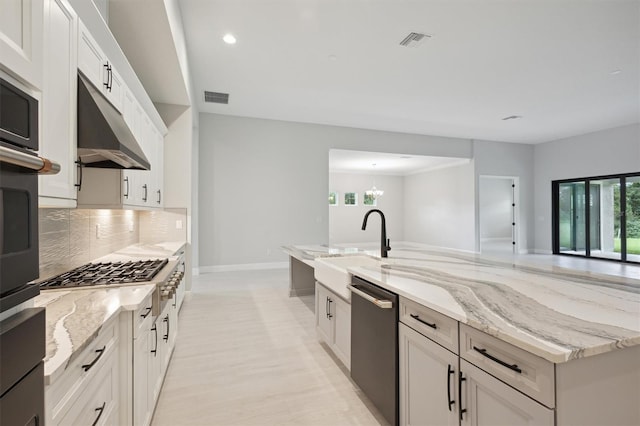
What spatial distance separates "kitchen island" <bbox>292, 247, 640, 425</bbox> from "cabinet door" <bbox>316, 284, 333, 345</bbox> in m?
0.87

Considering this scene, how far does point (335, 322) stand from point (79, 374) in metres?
1.71

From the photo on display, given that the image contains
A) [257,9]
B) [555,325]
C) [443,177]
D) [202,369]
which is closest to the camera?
[555,325]

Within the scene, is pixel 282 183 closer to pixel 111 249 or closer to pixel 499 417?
pixel 111 249

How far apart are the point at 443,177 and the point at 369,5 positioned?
7.92 m

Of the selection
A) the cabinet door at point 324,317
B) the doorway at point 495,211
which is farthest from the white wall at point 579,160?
the cabinet door at point 324,317

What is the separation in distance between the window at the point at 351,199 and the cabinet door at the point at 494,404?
34.7 feet

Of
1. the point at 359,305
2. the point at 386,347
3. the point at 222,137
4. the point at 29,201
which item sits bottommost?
the point at 386,347

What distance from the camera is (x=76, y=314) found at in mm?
1259

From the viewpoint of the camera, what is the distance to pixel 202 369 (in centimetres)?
242

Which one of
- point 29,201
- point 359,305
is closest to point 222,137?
point 359,305

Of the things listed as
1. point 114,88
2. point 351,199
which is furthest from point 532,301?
point 351,199

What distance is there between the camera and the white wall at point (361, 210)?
454 inches

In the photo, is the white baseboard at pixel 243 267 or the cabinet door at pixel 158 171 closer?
the cabinet door at pixel 158 171

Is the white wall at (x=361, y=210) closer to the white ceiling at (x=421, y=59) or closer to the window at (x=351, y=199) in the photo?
the window at (x=351, y=199)
